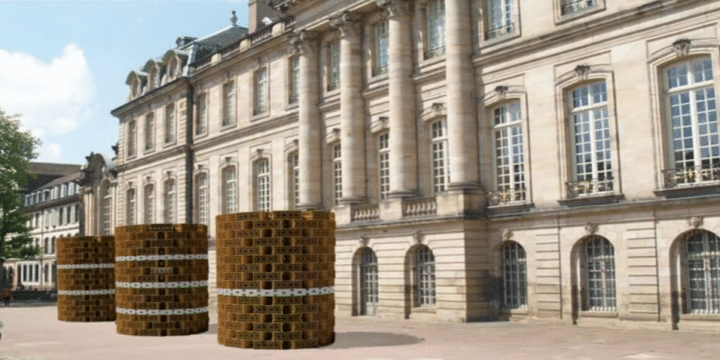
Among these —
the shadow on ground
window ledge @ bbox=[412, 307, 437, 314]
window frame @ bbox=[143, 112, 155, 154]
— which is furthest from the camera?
window frame @ bbox=[143, 112, 155, 154]

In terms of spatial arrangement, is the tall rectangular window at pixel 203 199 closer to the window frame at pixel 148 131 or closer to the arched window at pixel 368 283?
the window frame at pixel 148 131

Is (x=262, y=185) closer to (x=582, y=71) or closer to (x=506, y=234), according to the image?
(x=506, y=234)

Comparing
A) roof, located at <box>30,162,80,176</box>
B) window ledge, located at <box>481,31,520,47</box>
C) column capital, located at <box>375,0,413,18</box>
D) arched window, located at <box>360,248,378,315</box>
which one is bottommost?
arched window, located at <box>360,248,378,315</box>

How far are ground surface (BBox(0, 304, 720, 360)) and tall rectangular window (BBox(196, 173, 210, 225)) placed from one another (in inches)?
733

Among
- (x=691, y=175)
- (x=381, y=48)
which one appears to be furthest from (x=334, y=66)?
(x=691, y=175)

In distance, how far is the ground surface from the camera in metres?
16.7

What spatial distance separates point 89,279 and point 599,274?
16.2 metres

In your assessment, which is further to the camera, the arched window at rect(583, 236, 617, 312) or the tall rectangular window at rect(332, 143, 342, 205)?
the tall rectangular window at rect(332, 143, 342, 205)

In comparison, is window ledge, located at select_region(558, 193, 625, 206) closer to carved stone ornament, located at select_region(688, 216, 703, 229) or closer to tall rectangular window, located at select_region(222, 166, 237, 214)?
carved stone ornament, located at select_region(688, 216, 703, 229)

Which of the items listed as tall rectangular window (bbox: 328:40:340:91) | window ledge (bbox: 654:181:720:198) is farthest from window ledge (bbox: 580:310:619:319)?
tall rectangular window (bbox: 328:40:340:91)

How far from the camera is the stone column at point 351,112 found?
3148 cm

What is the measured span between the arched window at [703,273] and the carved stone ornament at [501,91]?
24.6 feet

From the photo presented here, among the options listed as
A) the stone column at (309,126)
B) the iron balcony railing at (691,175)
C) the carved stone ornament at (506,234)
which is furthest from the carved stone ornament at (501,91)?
the stone column at (309,126)

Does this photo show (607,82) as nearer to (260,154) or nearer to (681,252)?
(681,252)
